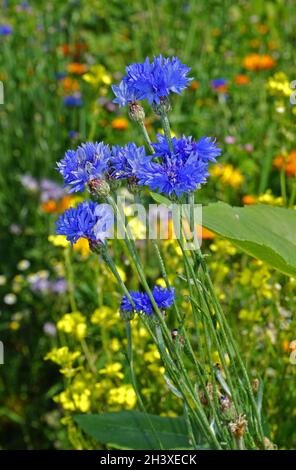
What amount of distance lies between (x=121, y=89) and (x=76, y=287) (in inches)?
52.0

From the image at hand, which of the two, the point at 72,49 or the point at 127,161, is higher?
the point at 72,49

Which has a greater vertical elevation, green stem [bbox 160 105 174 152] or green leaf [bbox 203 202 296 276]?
green stem [bbox 160 105 174 152]

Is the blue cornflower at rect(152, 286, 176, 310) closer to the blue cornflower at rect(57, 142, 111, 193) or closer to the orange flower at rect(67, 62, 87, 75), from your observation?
the blue cornflower at rect(57, 142, 111, 193)

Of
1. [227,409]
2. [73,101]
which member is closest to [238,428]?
[227,409]

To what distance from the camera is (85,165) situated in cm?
97

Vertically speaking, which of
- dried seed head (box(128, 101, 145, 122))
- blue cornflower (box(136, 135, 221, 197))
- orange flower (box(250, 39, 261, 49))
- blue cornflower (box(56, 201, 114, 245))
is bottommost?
blue cornflower (box(56, 201, 114, 245))

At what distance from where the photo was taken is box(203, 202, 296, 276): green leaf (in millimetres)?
1105

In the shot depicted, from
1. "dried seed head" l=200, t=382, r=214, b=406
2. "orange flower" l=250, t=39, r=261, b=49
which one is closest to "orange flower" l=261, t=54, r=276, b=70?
"orange flower" l=250, t=39, r=261, b=49

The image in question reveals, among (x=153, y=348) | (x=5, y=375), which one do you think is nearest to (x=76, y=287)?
(x=5, y=375)

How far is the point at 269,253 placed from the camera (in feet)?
3.67

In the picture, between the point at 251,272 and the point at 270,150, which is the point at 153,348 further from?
the point at 270,150

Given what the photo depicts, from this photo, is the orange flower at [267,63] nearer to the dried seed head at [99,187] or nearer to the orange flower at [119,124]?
the orange flower at [119,124]

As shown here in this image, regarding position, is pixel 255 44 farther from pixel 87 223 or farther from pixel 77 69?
pixel 87 223

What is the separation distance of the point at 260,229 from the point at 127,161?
0.34m
